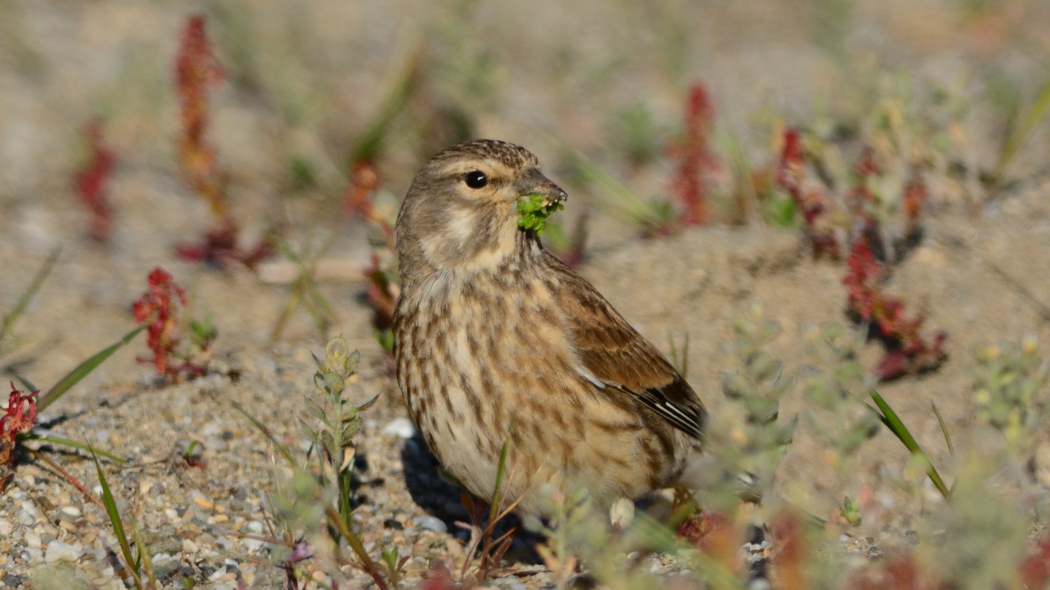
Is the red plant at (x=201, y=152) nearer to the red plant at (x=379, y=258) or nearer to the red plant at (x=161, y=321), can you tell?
the red plant at (x=379, y=258)

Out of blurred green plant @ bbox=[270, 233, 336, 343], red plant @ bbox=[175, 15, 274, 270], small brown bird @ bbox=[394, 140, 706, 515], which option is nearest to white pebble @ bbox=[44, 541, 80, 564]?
small brown bird @ bbox=[394, 140, 706, 515]

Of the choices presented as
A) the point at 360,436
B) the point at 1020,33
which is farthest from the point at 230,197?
the point at 1020,33

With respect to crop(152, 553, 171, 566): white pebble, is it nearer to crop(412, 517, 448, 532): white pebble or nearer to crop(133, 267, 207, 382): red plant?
crop(133, 267, 207, 382): red plant

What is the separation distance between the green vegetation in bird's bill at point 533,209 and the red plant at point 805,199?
150 cm

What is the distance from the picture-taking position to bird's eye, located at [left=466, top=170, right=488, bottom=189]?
3.69 metres

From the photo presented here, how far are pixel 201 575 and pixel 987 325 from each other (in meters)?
3.08


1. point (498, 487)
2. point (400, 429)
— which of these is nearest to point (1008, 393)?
point (498, 487)

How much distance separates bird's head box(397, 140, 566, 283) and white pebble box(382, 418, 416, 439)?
0.71 m

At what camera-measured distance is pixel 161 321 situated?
393 cm

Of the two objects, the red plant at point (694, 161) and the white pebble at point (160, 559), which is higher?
the red plant at point (694, 161)

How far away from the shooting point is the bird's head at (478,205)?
144 inches

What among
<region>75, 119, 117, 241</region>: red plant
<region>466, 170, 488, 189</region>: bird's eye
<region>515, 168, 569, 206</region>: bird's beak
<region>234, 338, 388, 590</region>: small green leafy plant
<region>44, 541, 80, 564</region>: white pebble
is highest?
<region>75, 119, 117, 241</region>: red plant

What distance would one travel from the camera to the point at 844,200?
4.93m

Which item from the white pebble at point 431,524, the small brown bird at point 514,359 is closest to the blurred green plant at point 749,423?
the small brown bird at point 514,359
